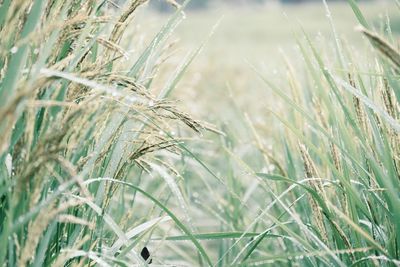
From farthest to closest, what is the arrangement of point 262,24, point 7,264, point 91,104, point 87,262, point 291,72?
1. point 262,24
2. point 291,72
3. point 87,262
4. point 7,264
5. point 91,104

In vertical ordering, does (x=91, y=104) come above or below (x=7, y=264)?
above

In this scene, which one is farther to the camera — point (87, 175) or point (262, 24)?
A: point (262, 24)

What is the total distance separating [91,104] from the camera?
38.6 inches

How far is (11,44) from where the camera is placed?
1172 mm

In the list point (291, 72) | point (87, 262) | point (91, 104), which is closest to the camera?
point (91, 104)

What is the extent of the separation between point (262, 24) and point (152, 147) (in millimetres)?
30809

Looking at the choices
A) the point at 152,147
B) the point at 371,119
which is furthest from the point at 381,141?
the point at 152,147

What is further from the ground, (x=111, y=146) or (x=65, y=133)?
(x=65, y=133)

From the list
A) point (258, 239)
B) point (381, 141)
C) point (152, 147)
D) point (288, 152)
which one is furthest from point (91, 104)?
point (288, 152)

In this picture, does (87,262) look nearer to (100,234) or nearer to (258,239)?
(100,234)

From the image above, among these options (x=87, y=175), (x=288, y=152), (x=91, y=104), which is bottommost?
(x=288, y=152)

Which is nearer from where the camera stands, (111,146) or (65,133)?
(65,133)

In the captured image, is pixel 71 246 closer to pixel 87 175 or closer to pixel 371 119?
pixel 87 175

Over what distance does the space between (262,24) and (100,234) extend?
3083cm
